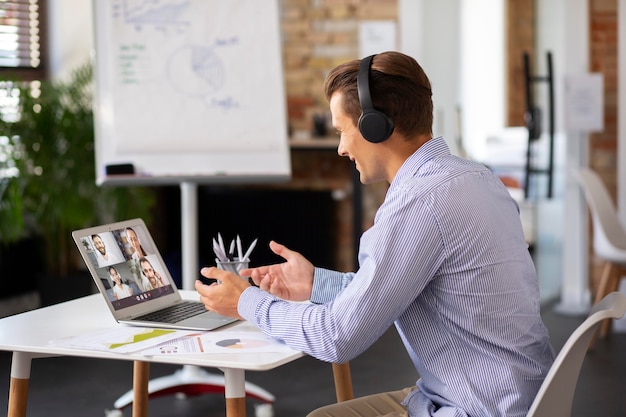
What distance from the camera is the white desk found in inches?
69.9

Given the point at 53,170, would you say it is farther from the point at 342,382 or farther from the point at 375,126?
the point at 375,126

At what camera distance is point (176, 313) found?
217cm

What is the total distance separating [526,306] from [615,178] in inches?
156

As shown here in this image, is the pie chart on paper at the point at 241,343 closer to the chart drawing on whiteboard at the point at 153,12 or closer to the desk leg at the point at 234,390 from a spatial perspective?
the desk leg at the point at 234,390

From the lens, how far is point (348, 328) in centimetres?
169

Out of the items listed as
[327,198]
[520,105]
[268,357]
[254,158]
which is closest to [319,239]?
[327,198]

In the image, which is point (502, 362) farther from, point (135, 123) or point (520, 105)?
point (520, 105)

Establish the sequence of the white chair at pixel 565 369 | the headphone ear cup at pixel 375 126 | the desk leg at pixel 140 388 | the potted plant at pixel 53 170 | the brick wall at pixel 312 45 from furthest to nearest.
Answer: the brick wall at pixel 312 45 < the potted plant at pixel 53 170 < the desk leg at pixel 140 388 < the headphone ear cup at pixel 375 126 < the white chair at pixel 565 369

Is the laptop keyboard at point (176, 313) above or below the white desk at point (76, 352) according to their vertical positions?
above

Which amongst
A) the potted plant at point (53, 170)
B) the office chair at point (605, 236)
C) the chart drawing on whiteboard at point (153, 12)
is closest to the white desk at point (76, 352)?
the chart drawing on whiteboard at point (153, 12)

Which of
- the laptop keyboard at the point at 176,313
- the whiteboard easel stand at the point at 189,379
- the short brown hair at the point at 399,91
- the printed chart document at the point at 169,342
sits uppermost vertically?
the short brown hair at the point at 399,91

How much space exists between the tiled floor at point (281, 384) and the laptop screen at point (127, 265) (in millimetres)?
1379

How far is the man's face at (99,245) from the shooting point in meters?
2.12

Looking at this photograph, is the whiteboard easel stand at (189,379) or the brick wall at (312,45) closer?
the whiteboard easel stand at (189,379)
